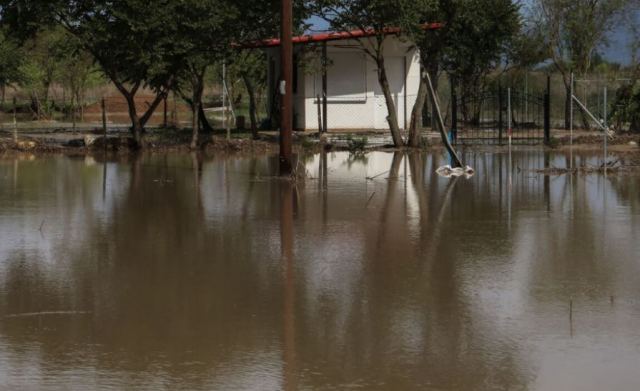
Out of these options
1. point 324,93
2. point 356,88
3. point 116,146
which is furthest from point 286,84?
point 356,88

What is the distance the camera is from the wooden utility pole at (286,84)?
19984 mm

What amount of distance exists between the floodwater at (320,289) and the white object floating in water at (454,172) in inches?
134

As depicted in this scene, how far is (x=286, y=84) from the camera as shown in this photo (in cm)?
2041

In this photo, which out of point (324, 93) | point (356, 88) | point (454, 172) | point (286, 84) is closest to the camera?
point (286, 84)

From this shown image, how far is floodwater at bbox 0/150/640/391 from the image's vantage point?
688 centimetres

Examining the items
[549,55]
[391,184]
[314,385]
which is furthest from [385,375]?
[549,55]

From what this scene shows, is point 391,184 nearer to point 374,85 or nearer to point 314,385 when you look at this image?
point 314,385

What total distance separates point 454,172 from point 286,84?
4704 millimetres

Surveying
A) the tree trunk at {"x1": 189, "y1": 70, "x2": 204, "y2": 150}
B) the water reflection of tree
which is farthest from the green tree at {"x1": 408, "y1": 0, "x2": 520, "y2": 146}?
the water reflection of tree

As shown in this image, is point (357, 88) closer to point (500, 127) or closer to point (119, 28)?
point (500, 127)

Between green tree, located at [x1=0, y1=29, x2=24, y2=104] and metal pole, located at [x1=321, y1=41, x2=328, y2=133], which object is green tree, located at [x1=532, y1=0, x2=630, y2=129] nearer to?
metal pole, located at [x1=321, y1=41, x2=328, y2=133]

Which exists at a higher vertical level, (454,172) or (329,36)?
(329,36)

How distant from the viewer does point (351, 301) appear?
29.5 ft

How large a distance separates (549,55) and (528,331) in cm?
3725
